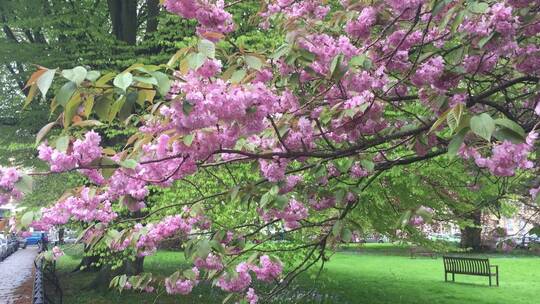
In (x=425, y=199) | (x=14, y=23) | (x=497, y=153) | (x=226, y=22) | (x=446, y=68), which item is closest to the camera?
(x=497, y=153)

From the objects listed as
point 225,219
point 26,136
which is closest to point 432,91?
point 225,219

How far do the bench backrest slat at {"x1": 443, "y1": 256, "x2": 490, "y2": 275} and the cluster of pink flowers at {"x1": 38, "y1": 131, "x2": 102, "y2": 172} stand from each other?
1569cm

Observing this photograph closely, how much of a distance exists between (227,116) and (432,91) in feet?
4.28

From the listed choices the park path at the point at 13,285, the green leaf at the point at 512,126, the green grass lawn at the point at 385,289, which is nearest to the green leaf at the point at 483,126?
the green leaf at the point at 512,126

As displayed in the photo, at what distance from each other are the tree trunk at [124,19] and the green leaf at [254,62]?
11.6m

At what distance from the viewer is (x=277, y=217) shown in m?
4.08

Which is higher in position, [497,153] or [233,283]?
[497,153]

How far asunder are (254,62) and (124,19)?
11992 mm

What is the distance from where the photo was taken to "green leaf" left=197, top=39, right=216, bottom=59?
2.05 meters

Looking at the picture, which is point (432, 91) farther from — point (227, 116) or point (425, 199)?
point (425, 199)

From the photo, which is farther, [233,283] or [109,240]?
[233,283]

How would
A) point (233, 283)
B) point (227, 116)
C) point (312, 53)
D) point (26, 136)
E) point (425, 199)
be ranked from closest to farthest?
Result: point (227, 116) < point (312, 53) < point (233, 283) < point (425, 199) < point (26, 136)

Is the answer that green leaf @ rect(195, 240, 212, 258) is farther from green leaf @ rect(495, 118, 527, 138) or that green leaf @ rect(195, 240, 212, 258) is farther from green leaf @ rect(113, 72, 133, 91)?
green leaf @ rect(495, 118, 527, 138)

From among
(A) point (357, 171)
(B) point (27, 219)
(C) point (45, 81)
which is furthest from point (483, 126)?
(B) point (27, 219)
